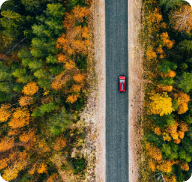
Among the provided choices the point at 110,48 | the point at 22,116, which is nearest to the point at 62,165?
the point at 22,116

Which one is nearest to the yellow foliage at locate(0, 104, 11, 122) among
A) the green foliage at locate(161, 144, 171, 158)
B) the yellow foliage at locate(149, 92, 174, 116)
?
the yellow foliage at locate(149, 92, 174, 116)

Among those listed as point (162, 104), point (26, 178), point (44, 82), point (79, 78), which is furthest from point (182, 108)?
point (26, 178)

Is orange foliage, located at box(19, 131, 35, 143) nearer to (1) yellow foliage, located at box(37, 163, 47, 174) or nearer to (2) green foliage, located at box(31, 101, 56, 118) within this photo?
(2) green foliage, located at box(31, 101, 56, 118)

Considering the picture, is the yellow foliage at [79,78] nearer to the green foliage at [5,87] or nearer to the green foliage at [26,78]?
the green foliage at [26,78]

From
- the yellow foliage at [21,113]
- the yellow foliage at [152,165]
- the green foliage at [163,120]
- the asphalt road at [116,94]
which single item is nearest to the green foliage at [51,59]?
the asphalt road at [116,94]

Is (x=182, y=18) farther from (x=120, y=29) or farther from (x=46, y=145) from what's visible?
(x=46, y=145)

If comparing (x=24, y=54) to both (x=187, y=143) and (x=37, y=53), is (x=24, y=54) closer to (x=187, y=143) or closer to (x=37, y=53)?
(x=37, y=53)

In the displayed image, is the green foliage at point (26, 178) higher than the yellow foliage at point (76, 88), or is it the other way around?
the yellow foliage at point (76, 88)
